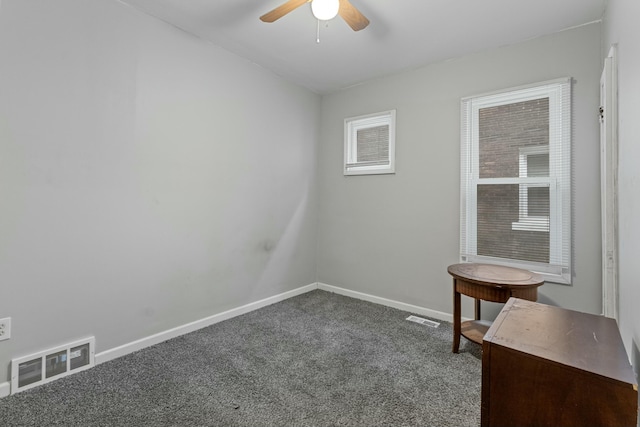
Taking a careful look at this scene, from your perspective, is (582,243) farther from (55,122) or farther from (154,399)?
(55,122)

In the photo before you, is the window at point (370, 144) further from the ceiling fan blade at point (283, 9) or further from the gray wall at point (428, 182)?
the ceiling fan blade at point (283, 9)

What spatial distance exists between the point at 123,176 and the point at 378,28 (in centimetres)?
218

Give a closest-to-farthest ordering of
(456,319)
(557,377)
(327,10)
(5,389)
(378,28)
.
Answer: (557,377), (5,389), (327,10), (456,319), (378,28)

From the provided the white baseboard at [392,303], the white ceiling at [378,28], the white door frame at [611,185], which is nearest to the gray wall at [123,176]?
the white ceiling at [378,28]

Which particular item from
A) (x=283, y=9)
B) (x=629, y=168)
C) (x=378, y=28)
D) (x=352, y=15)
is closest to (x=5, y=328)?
(x=283, y=9)

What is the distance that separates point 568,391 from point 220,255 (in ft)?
8.12

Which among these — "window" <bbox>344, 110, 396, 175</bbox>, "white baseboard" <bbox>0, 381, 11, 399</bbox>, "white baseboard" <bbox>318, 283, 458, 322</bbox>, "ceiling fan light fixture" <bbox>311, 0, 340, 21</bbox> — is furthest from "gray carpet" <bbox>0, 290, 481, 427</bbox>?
"ceiling fan light fixture" <bbox>311, 0, 340, 21</bbox>

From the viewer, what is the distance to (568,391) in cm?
90

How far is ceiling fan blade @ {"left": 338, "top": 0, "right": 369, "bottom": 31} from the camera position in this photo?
1760 mm

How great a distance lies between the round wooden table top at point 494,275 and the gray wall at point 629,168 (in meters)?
0.46

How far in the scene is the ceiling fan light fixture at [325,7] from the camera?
1.72 m

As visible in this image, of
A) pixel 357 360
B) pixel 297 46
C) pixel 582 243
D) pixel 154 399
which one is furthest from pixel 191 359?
pixel 582 243

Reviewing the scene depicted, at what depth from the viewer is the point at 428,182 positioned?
2.96 metres

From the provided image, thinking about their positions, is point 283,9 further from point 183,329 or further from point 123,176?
point 183,329
